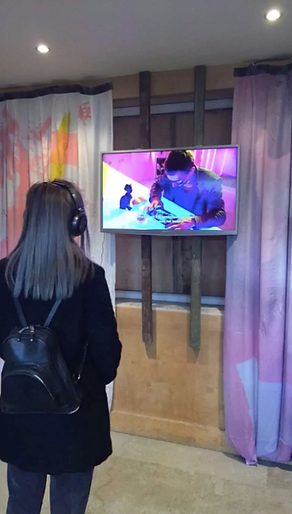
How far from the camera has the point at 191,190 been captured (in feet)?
7.97

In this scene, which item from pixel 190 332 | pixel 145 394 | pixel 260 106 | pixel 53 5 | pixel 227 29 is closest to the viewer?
pixel 53 5

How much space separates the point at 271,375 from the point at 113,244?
1222 millimetres

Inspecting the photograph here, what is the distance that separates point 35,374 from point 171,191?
1550 mm

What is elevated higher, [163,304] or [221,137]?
[221,137]

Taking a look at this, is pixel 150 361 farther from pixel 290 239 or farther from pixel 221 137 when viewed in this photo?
pixel 221 137

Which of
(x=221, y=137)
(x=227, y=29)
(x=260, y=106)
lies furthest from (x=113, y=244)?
(x=227, y=29)

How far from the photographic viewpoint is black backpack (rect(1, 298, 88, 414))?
116 centimetres

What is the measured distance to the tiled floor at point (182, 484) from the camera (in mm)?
2080

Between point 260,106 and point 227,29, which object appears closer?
point 227,29

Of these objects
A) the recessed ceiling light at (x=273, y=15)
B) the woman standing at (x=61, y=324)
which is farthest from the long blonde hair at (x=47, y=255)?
the recessed ceiling light at (x=273, y=15)

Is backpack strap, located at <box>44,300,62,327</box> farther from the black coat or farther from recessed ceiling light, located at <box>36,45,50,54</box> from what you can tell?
recessed ceiling light, located at <box>36,45,50,54</box>

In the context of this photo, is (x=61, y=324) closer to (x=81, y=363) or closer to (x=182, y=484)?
(x=81, y=363)

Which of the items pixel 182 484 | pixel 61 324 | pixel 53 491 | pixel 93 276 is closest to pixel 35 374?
pixel 61 324

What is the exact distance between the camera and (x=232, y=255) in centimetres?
242
